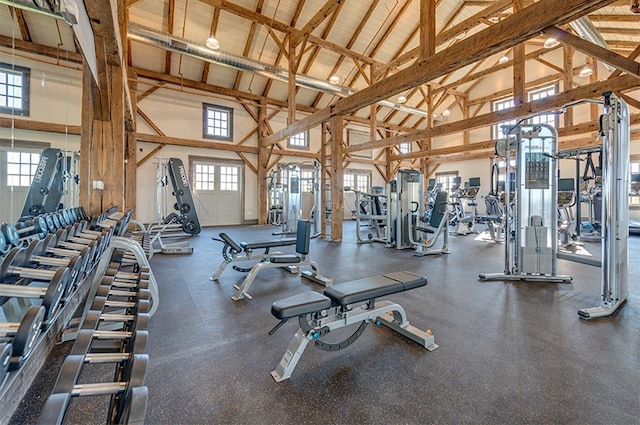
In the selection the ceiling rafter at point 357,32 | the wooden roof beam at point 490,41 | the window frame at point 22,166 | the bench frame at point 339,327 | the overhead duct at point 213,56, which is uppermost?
the ceiling rafter at point 357,32

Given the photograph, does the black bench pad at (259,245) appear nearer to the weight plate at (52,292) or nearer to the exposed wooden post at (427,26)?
the weight plate at (52,292)

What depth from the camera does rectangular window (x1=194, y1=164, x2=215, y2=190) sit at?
31.8 ft

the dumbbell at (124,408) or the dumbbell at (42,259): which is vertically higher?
the dumbbell at (42,259)

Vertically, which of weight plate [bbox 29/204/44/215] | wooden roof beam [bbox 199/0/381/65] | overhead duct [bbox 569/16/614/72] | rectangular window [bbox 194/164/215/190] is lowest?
weight plate [bbox 29/204/44/215]

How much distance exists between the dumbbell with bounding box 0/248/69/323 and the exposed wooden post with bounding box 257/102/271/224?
944 cm

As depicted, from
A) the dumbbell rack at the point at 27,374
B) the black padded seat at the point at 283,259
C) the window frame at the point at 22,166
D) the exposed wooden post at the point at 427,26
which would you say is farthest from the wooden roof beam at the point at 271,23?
the dumbbell rack at the point at 27,374

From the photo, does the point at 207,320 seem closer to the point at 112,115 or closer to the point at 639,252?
the point at 112,115

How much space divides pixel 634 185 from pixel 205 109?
1281 centimetres

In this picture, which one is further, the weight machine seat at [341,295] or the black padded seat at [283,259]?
the black padded seat at [283,259]

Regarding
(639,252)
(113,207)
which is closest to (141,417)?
(113,207)

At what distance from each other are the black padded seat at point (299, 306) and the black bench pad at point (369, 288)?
0.09 meters

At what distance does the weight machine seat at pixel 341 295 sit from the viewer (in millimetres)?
1649

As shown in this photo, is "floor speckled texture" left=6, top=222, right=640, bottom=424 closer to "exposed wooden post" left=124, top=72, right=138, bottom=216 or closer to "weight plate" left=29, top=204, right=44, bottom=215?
"weight plate" left=29, top=204, right=44, bottom=215

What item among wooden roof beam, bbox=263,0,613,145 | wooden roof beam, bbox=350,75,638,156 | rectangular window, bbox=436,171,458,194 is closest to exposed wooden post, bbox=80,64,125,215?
wooden roof beam, bbox=263,0,613,145
